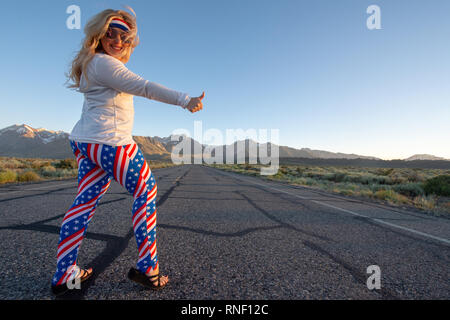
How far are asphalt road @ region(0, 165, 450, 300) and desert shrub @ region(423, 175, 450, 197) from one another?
788 cm

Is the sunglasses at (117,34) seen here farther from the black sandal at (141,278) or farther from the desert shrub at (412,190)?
the desert shrub at (412,190)

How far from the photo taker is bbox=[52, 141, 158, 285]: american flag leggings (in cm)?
140

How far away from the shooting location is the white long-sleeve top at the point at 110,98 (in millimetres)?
1358

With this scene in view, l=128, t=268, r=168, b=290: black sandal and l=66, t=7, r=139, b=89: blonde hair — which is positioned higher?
l=66, t=7, r=139, b=89: blonde hair

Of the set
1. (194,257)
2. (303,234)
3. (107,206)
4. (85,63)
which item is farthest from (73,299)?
(107,206)

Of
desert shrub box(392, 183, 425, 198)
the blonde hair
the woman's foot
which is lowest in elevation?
desert shrub box(392, 183, 425, 198)

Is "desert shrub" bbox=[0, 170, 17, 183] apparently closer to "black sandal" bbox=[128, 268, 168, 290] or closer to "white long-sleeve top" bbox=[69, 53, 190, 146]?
"white long-sleeve top" bbox=[69, 53, 190, 146]

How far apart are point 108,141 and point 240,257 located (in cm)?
167

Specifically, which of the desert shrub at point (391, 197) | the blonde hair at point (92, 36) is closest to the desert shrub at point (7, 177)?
the blonde hair at point (92, 36)

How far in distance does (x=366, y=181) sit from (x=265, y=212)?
15906 millimetres

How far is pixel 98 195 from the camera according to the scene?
1.57m

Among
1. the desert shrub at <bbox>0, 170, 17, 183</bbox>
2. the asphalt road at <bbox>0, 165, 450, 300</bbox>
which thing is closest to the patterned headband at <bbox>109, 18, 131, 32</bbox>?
the asphalt road at <bbox>0, 165, 450, 300</bbox>

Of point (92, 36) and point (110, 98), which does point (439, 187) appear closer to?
point (110, 98)

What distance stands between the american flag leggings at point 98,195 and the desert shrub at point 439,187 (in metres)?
12.7
